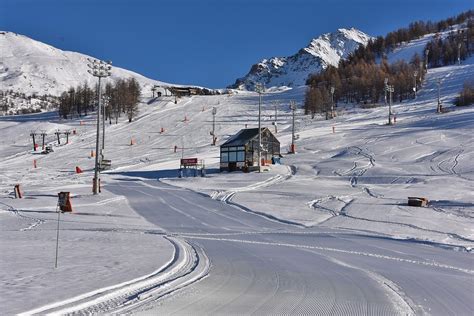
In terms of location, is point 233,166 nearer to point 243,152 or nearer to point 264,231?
point 243,152

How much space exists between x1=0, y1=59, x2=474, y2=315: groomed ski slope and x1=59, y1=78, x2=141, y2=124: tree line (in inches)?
1463

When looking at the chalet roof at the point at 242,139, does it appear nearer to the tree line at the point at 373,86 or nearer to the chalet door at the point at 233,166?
the chalet door at the point at 233,166

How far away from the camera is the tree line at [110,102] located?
10281 cm

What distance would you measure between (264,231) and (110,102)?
289ft

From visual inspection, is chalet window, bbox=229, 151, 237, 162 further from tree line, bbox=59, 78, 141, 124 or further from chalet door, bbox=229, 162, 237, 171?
tree line, bbox=59, 78, 141, 124

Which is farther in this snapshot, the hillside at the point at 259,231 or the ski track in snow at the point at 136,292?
the hillside at the point at 259,231

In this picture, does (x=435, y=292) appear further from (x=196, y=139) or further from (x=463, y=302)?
(x=196, y=139)

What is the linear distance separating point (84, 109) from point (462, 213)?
352 ft

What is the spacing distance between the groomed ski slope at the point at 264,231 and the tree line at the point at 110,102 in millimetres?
37164

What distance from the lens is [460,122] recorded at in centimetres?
6656

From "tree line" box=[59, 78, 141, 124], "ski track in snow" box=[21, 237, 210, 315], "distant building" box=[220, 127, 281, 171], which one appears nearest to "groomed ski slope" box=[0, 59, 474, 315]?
"ski track in snow" box=[21, 237, 210, 315]

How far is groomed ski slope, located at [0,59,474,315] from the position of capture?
352 inches

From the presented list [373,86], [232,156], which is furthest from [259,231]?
[373,86]

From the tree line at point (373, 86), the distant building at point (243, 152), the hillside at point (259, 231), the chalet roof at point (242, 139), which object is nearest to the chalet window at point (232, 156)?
the distant building at point (243, 152)
